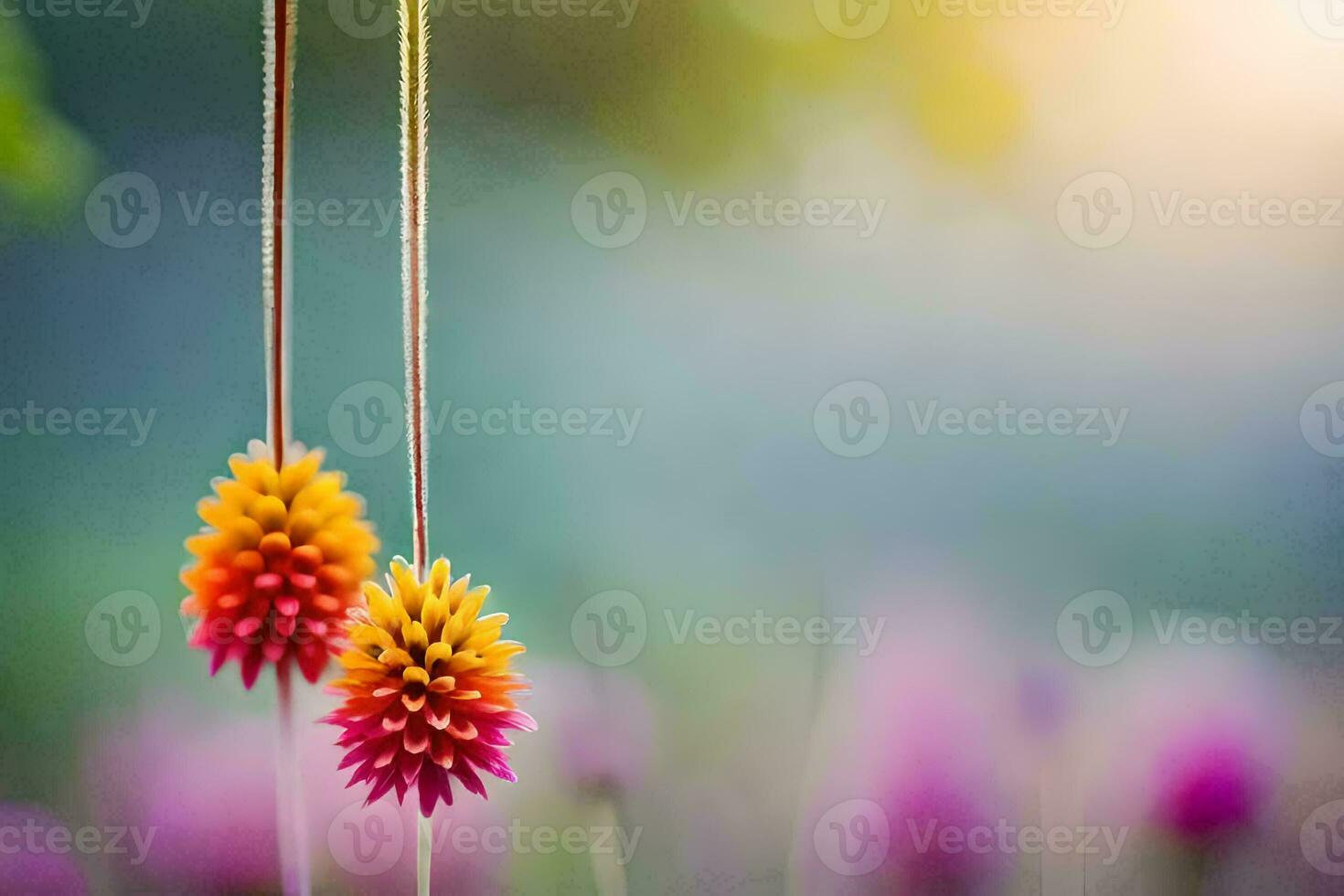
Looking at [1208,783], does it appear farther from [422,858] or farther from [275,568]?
[275,568]

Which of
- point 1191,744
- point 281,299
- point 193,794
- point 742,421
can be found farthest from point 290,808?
point 1191,744

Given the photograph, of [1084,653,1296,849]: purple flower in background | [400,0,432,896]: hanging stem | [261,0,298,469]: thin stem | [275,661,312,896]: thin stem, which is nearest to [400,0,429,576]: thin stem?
[400,0,432,896]: hanging stem

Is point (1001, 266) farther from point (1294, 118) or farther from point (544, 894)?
point (544, 894)

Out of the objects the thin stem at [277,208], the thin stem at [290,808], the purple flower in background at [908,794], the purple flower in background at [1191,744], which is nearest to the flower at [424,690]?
the thin stem at [290,808]

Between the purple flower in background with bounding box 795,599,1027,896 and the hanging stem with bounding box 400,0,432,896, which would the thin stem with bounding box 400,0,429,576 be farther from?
the purple flower in background with bounding box 795,599,1027,896

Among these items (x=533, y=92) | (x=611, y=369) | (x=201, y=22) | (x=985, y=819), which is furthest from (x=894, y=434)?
(x=201, y=22)

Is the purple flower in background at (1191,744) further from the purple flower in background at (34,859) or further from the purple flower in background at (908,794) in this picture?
the purple flower in background at (34,859)

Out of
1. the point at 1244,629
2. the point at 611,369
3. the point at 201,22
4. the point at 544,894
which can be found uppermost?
the point at 201,22
